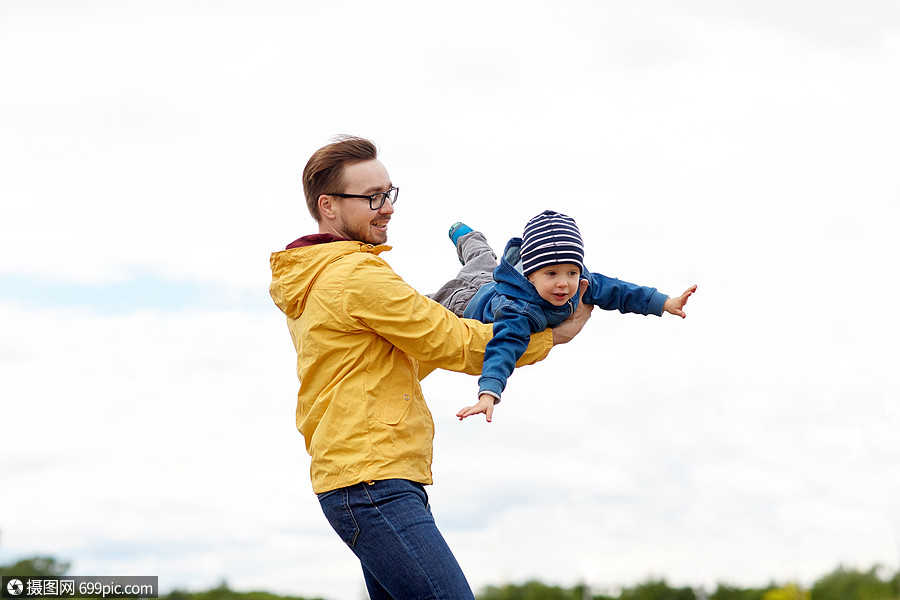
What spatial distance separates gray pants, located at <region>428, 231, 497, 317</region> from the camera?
467cm

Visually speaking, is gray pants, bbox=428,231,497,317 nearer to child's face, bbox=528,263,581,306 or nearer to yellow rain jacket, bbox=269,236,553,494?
child's face, bbox=528,263,581,306

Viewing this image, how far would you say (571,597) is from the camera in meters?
16.5

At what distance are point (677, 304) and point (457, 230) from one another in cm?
134

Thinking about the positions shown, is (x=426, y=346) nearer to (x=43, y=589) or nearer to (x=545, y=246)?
(x=545, y=246)

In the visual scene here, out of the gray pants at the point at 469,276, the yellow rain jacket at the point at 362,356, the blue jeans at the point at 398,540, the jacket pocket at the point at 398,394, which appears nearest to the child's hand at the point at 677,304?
the gray pants at the point at 469,276

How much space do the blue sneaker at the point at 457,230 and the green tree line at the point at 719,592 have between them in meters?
12.0

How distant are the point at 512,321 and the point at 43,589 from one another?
7.41 meters

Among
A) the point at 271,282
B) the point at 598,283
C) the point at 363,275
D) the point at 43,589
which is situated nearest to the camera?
the point at 363,275

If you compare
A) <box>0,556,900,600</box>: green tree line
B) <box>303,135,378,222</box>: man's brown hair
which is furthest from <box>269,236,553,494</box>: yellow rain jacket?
<box>0,556,900,600</box>: green tree line

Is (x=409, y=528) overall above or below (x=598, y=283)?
below

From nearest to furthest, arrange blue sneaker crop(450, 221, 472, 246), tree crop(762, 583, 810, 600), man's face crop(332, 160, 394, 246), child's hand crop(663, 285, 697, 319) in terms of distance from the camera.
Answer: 1. man's face crop(332, 160, 394, 246)
2. child's hand crop(663, 285, 697, 319)
3. blue sneaker crop(450, 221, 472, 246)
4. tree crop(762, 583, 810, 600)

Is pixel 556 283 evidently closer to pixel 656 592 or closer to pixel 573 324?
pixel 573 324

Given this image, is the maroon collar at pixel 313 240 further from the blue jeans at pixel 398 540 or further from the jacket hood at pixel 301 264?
the blue jeans at pixel 398 540

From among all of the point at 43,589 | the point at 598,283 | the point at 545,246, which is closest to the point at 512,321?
the point at 545,246
